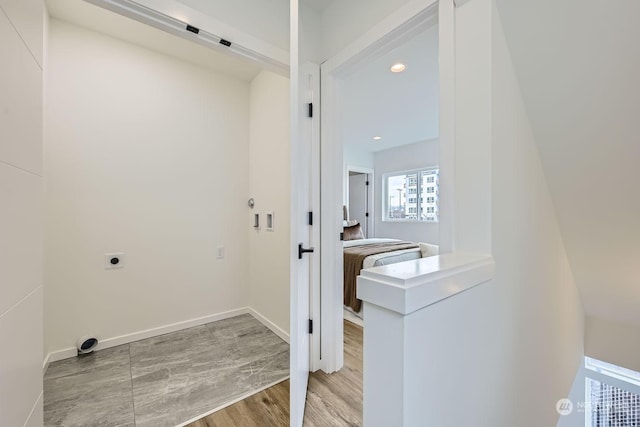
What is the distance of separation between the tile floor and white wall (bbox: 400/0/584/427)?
4.29 ft

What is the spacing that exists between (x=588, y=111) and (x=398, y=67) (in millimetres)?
1736

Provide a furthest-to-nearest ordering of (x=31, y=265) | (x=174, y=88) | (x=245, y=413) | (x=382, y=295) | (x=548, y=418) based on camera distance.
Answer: (x=174, y=88) → (x=548, y=418) → (x=245, y=413) → (x=31, y=265) → (x=382, y=295)

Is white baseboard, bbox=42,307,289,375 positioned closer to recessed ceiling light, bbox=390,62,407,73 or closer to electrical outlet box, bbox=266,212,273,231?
electrical outlet box, bbox=266,212,273,231

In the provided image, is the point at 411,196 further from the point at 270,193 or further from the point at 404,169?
the point at 270,193

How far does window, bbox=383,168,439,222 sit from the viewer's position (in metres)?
5.34

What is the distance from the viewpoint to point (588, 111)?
117cm

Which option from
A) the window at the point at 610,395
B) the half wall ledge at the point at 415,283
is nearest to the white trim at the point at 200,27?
the half wall ledge at the point at 415,283

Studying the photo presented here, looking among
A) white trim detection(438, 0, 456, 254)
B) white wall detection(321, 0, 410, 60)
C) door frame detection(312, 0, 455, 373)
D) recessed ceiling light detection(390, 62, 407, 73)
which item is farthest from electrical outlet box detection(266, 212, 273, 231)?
recessed ceiling light detection(390, 62, 407, 73)

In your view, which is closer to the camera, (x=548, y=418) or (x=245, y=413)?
(x=245, y=413)

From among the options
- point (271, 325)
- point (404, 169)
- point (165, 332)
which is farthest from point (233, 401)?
point (404, 169)

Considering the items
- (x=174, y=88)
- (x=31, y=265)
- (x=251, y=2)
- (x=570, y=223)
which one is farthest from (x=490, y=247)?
(x=174, y=88)

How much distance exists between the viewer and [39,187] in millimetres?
865

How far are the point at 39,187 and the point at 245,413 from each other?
4.69 feet

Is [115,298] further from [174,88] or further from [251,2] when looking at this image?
[251,2]
